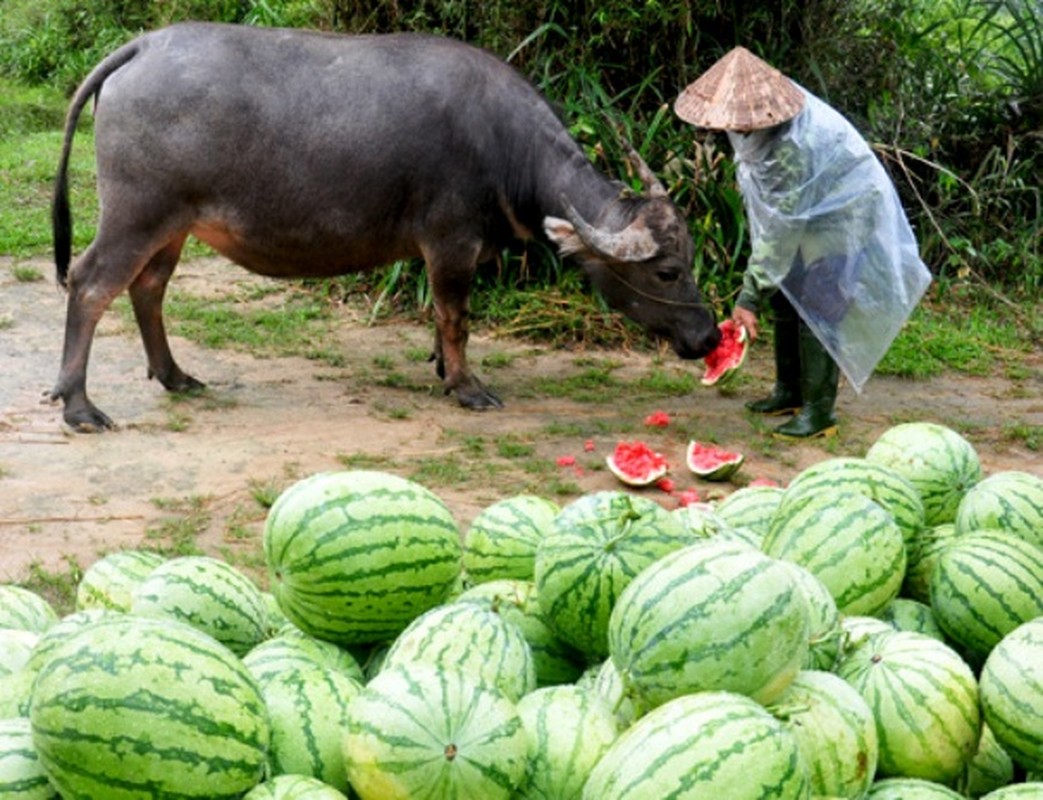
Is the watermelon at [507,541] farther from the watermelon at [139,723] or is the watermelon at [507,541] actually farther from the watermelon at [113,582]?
the watermelon at [139,723]

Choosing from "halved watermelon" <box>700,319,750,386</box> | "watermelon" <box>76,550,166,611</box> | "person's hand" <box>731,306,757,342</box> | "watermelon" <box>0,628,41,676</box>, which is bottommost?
"halved watermelon" <box>700,319,750,386</box>

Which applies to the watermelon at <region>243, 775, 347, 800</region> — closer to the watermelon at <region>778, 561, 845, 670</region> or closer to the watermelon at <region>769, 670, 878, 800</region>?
the watermelon at <region>769, 670, 878, 800</region>

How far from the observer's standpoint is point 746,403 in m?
8.77

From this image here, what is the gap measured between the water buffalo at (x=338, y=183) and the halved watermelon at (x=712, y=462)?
114 cm

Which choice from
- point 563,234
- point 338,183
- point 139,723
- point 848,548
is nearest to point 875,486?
point 848,548

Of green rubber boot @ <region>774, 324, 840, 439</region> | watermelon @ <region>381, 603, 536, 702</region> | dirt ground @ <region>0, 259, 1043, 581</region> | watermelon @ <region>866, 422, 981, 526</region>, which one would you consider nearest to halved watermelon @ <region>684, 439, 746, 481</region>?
dirt ground @ <region>0, 259, 1043, 581</region>

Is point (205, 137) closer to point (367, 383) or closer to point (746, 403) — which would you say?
point (367, 383)

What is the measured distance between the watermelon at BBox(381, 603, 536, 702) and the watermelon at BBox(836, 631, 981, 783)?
54cm

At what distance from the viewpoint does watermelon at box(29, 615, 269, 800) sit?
6.51 ft

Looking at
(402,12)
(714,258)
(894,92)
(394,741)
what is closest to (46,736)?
(394,741)

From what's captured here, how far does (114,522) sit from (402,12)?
5.36 metres

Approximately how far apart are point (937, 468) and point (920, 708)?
102 cm

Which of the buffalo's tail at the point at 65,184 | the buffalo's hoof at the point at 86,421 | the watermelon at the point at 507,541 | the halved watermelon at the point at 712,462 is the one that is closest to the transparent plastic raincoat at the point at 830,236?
the halved watermelon at the point at 712,462

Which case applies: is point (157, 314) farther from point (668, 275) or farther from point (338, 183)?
point (668, 275)
